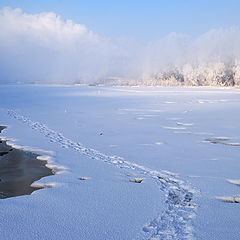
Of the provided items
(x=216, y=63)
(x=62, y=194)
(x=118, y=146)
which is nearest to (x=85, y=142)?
(x=118, y=146)

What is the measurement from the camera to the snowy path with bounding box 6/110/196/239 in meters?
3.88

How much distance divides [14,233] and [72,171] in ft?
10.5

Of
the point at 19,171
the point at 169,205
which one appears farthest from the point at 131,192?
the point at 19,171

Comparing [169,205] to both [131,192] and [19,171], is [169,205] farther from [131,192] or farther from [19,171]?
[19,171]

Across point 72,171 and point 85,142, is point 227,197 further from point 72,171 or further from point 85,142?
point 85,142

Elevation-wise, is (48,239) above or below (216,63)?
below

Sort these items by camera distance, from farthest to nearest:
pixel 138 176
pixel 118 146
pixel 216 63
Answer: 1. pixel 216 63
2. pixel 118 146
3. pixel 138 176

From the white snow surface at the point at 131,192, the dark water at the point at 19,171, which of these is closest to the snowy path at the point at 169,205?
the white snow surface at the point at 131,192

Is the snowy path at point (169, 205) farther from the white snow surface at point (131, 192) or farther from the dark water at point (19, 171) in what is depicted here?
the dark water at point (19, 171)

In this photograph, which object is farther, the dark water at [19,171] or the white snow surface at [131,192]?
the dark water at [19,171]

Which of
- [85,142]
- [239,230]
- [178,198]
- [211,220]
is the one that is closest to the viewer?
[239,230]

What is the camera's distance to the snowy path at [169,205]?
3881 millimetres

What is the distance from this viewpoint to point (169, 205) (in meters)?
4.89

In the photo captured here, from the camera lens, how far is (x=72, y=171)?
275 inches
